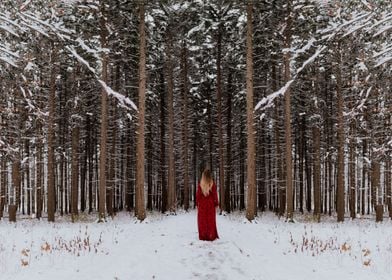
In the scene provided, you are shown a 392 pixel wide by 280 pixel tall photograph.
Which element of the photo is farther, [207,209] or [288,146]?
[288,146]

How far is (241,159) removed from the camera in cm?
2845

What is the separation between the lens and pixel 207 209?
36.3ft

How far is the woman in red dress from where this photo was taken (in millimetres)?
10742

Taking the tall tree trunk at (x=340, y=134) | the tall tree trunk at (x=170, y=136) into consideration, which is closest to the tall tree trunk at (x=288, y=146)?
the tall tree trunk at (x=340, y=134)

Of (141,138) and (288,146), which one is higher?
(141,138)

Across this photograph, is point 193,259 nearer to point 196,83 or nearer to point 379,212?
point 379,212

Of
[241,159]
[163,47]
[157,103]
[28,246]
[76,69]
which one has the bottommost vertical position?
[28,246]

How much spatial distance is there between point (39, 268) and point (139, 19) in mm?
13583

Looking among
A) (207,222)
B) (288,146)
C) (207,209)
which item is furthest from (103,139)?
(207,222)

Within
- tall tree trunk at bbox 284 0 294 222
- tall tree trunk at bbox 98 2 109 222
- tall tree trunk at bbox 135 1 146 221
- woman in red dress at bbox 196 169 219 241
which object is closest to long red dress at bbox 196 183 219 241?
woman in red dress at bbox 196 169 219 241

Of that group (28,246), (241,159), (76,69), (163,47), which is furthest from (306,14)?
(28,246)

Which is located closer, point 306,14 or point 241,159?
point 306,14

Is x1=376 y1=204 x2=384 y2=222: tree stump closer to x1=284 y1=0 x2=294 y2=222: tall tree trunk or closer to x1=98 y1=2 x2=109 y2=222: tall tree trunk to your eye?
x1=284 y1=0 x2=294 y2=222: tall tree trunk

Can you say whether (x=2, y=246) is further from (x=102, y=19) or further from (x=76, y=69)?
(x=76, y=69)
